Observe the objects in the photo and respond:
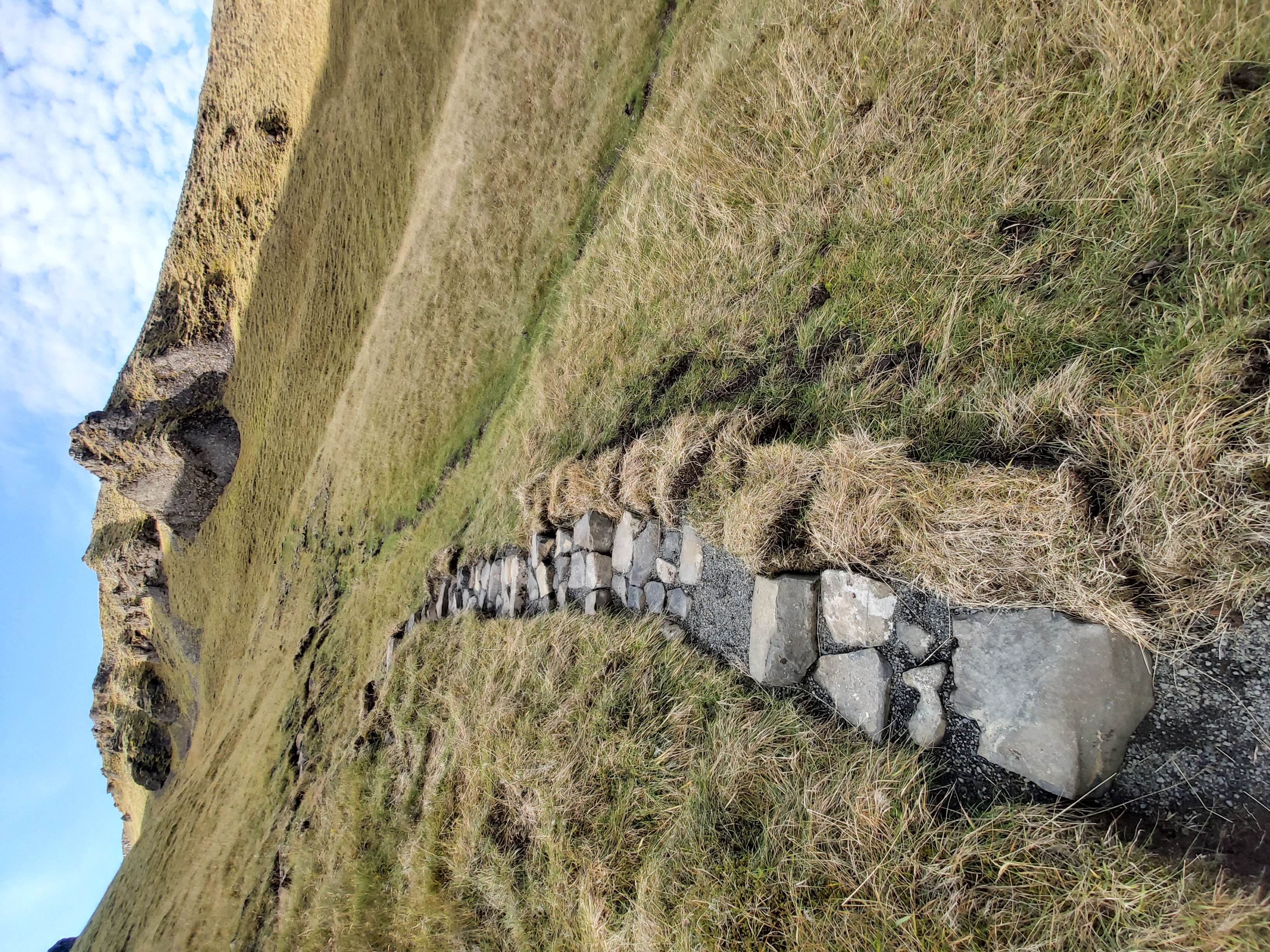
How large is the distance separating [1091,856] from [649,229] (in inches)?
208

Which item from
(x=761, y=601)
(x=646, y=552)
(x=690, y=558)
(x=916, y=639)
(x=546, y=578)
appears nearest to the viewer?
(x=916, y=639)

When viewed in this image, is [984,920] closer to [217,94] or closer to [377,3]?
[377,3]

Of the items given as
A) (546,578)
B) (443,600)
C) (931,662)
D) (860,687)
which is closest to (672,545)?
(860,687)

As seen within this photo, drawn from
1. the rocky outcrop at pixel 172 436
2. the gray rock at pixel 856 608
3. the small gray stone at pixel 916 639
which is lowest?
the small gray stone at pixel 916 639

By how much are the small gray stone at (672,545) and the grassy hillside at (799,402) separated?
581mm

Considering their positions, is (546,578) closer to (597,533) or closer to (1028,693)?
(597,533)

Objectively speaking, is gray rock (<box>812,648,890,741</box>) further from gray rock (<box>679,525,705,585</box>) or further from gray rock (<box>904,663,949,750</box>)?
gray rock (<box>679,525,705,585</box>)

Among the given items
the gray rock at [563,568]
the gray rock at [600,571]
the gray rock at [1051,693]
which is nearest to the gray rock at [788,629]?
the gray rock at [1051,693]

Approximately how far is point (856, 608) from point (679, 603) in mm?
1543

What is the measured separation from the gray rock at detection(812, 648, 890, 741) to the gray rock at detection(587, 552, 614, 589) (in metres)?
2.29

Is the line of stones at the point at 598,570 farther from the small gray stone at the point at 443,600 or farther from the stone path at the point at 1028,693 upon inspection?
the small gray stone at the point at 443,600

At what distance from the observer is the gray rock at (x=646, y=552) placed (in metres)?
4.63

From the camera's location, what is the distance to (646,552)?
186 inches

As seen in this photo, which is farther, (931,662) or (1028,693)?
(931,662)
